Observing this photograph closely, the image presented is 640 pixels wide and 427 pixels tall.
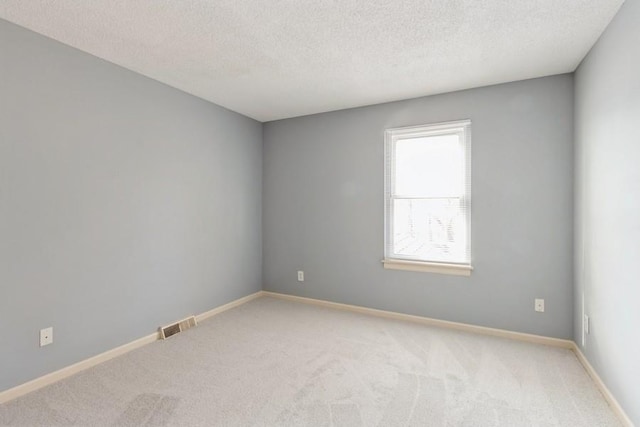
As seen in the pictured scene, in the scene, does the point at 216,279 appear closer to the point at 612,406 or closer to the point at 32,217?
the point at 32,217

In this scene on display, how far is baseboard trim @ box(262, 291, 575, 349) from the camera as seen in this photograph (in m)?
2.98

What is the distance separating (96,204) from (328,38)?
7.55 ft

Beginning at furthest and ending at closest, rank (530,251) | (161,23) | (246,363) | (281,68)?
(530,251) < (281,68) < (246,363) < (161,23)

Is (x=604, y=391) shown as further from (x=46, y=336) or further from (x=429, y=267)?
(x=46, y=336)

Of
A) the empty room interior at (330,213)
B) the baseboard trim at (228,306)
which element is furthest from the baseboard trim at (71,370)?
the baseboard trim at (228,306)

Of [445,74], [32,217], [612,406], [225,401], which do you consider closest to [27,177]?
[32,217]

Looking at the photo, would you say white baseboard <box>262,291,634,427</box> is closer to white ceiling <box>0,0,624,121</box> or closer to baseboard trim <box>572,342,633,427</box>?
baseboard trim <box>572,342,633,427</box>

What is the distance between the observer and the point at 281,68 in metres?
2.85

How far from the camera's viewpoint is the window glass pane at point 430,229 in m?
3.42

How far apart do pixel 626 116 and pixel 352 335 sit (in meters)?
2.69

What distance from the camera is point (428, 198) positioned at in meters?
3.56

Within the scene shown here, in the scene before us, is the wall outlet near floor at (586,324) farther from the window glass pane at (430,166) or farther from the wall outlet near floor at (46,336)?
the wall outlet near floor at (46,336)

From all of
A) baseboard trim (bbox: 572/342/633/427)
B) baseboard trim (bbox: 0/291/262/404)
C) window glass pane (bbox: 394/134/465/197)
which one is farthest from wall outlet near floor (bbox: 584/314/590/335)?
baseboard trim (bbox: 0/291/262/404)

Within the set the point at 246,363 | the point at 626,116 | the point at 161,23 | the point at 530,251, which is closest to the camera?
the point at 626,116
